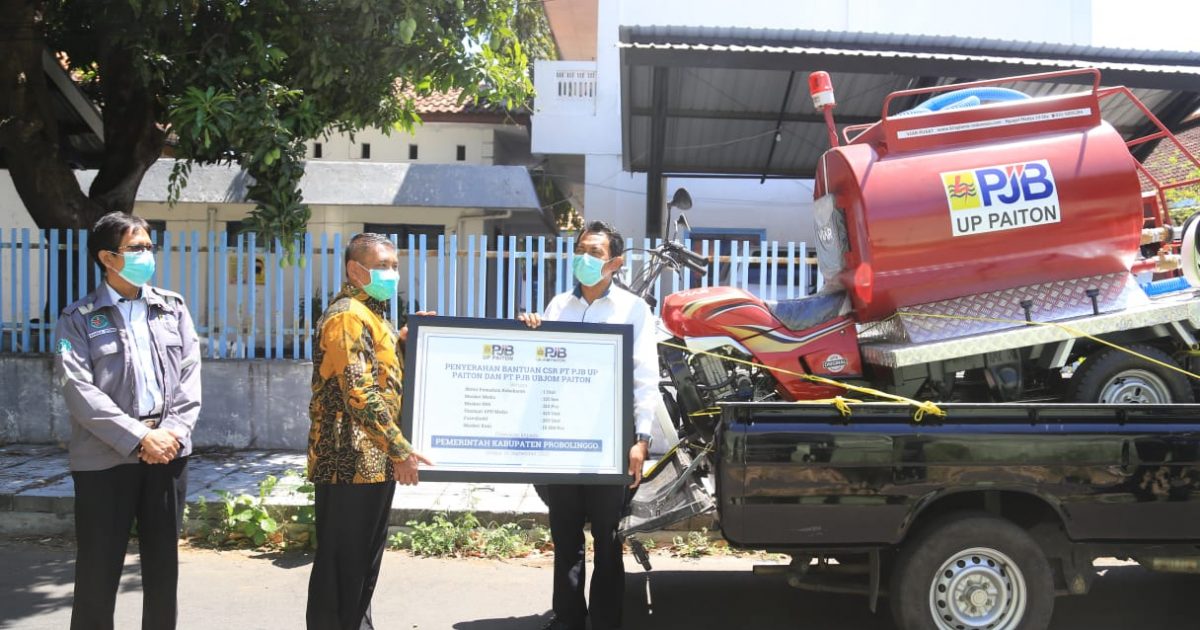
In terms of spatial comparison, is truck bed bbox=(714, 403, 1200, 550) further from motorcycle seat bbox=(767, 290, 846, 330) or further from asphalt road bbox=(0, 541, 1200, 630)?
motorcycle seat bbox=(767, 290, 846, 330)

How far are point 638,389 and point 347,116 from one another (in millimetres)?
5226

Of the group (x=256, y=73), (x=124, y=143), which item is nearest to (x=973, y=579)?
(x=256, y=73)

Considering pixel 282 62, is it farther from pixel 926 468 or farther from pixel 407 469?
pixel 926 468

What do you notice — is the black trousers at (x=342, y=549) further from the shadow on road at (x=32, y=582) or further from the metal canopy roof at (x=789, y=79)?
the metal canopy roof at (x=789, y=79)

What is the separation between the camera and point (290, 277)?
27.3ft

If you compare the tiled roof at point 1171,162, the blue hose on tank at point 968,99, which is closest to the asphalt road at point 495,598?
the blue hose on tank at point 968,99

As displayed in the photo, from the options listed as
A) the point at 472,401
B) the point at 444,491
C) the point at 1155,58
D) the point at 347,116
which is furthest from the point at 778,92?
the point at 472,401

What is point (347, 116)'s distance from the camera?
811 centimetres

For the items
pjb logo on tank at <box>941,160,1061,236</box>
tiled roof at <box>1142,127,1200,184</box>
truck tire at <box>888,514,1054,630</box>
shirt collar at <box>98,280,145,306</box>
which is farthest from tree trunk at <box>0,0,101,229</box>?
tiled roof at <box>1142,127,1200,184</box>

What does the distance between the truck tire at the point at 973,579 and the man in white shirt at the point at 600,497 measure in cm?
120

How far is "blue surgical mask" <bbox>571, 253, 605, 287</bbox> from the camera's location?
3.98 m

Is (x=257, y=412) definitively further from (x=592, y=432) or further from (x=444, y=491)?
(x=592, y=432)

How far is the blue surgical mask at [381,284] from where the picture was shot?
11.4ft

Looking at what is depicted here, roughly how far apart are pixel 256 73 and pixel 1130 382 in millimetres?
6235
